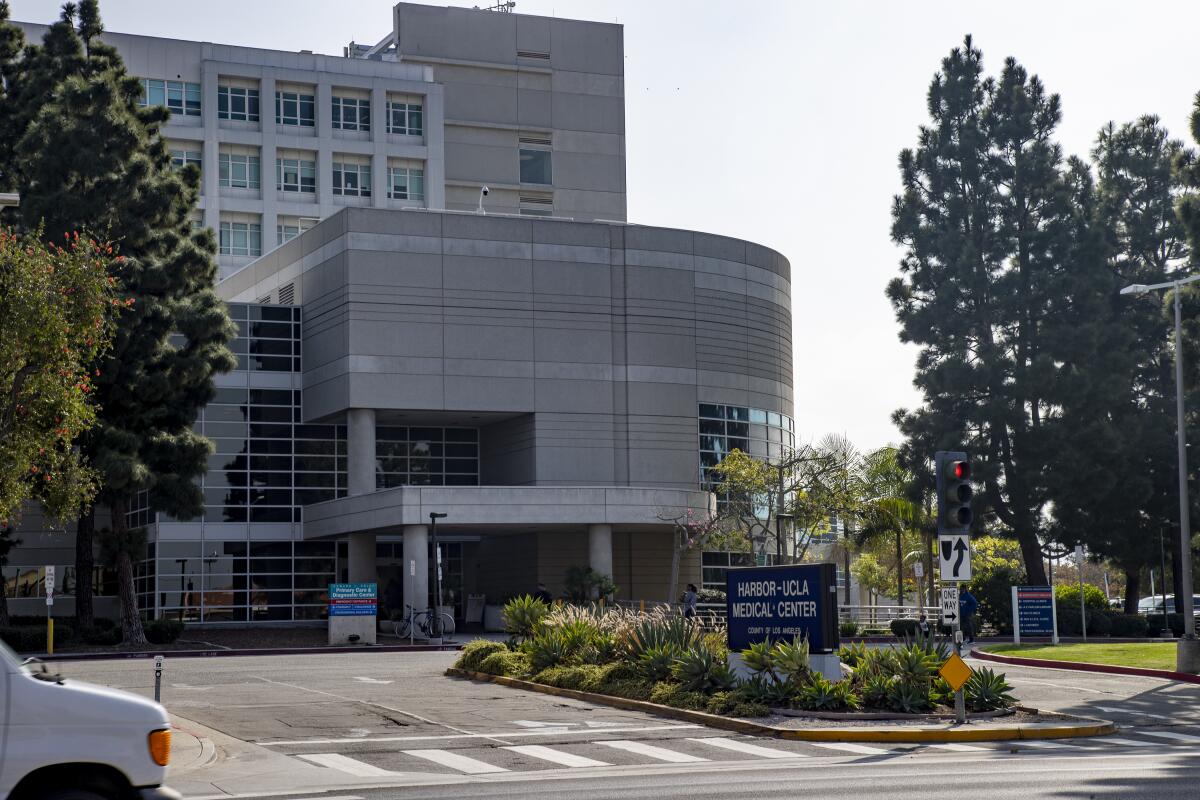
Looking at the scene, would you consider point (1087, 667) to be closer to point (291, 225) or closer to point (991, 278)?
point (991, 278)

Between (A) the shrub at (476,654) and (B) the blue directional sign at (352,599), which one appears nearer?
(A) the shrub at (476,654)

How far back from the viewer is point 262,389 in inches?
2265

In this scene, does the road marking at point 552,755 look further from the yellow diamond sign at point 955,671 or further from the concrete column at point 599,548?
the concrete column at point 599,548

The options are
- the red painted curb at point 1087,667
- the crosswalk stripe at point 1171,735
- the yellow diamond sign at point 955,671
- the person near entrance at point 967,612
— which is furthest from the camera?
the person near entrance at point 967,612

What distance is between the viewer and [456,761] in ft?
56.1

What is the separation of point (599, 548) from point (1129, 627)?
717 inches

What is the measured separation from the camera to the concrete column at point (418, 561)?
49.9m

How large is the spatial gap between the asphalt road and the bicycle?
2059 cm

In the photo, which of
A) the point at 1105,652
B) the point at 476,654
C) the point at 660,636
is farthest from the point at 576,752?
the point at 1105,652

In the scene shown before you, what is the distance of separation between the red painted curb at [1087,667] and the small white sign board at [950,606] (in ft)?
41.4

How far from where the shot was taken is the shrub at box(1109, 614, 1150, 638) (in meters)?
48.2

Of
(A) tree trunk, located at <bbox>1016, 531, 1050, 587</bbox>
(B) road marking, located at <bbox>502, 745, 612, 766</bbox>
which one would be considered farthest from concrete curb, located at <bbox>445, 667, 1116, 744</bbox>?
(A) tree trunk, located at <bbox>1016, 531, 1050, 587</bbox>

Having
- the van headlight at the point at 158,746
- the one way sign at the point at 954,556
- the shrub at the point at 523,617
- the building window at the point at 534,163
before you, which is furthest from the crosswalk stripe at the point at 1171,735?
the building window at the point at 534,163

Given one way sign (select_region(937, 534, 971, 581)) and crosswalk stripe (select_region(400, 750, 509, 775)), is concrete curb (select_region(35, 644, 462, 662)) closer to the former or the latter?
crosswalk stripe (select_region(400, 750, 509, 775))
